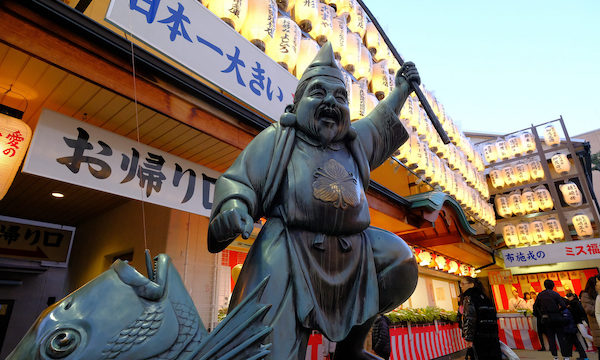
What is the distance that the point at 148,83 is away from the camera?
360 centimetres

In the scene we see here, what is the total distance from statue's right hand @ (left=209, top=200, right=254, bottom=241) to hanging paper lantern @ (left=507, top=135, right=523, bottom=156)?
70.0 feet

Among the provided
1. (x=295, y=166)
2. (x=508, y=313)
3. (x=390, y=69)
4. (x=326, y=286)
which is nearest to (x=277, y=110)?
(x=295, y=166)

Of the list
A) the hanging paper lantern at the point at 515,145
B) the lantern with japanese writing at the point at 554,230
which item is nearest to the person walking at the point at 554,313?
the lantern with japanese writing at the point at 554,230

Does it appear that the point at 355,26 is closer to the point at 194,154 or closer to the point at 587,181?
the point at 194,154

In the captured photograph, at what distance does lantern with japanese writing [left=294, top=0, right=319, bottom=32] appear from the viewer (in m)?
6.95

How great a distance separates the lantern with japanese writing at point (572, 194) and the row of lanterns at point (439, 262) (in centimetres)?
584

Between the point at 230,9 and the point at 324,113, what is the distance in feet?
13.6

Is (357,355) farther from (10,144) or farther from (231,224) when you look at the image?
(10,144)

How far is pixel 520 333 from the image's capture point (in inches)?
502

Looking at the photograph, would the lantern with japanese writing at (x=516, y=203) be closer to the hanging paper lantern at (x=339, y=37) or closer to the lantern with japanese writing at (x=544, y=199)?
the lantern with japanese writing at (x=544, y=199)

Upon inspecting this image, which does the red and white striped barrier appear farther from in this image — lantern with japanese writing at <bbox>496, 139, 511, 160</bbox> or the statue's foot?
the statue's foot

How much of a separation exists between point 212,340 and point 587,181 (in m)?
22.2

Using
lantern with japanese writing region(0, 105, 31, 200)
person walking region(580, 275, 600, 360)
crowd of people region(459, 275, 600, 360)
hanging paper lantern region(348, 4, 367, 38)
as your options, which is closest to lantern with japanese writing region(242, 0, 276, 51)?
lantern with japanese writing region(0, 105, 31, 200)

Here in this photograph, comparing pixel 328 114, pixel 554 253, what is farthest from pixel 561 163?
pixel 328 114
